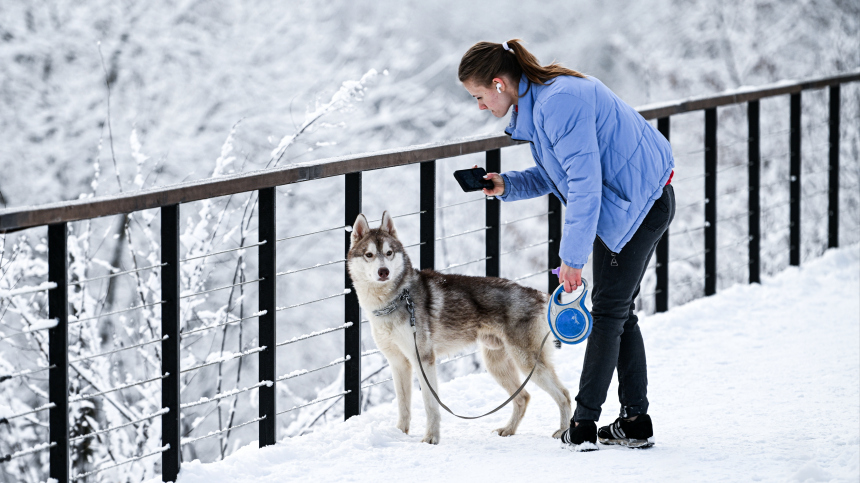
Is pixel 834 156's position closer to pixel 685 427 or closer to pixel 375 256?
pixel 685 427

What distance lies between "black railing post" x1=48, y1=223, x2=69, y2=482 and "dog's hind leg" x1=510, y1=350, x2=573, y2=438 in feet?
6.16

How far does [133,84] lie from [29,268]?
3.26 metres

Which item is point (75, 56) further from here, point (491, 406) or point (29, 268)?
point (491, 406)

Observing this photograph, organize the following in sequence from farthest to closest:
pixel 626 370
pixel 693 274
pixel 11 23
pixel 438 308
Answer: pixel 693 274 → pixel 11 23 → pixel 438 308 → pixel 626 370

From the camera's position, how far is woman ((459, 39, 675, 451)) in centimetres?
318

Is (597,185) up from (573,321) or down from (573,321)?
up

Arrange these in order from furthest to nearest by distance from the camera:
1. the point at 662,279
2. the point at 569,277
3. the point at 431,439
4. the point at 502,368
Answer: the point at 662,279
the point at 502,368
the point at 431,439
the point at 569,277

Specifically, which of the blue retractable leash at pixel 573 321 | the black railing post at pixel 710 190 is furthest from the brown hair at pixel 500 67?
the black railing post at pixel 710 190

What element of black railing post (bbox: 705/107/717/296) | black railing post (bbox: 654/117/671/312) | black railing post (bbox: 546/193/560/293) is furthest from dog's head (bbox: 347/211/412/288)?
black railing post (bbox: 705/107/717/296)

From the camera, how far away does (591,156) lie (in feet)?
10.4

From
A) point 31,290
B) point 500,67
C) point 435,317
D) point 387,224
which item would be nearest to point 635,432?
point 435,317

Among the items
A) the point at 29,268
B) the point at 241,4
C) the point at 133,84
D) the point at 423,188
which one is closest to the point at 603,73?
the point at 241,4

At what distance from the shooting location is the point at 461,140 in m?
4.66

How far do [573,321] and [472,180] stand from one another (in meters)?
0.70
